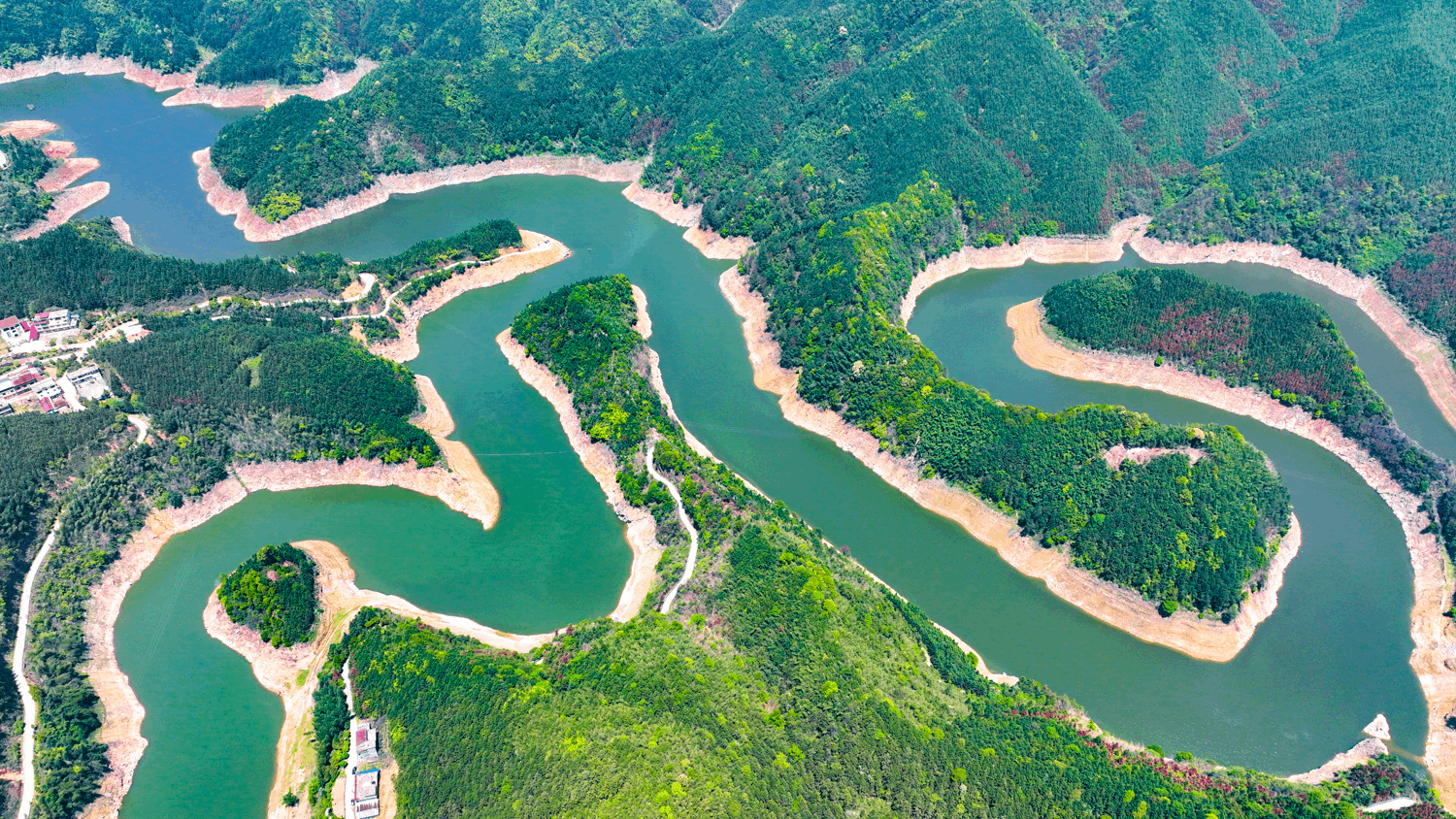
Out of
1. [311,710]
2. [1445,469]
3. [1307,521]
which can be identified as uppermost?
[1445,469]

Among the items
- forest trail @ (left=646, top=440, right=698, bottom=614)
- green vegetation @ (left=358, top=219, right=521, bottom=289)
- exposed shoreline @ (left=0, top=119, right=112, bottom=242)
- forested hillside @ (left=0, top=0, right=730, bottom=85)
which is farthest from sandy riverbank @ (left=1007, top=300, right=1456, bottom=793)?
exposed shoreline @ (left=0, top=119, right=112, bottom=242)

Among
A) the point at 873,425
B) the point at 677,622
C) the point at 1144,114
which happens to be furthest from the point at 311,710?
the point at 1144,114

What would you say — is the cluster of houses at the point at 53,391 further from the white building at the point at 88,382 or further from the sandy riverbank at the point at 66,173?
the sandy riverbank at the point at 66,173

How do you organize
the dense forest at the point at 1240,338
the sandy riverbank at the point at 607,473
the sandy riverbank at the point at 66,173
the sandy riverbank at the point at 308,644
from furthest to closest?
the sandy riverbank at the point at 66,173 → the dense forest at the point at 1240,338 → the sandy riverbank at the point at 607,473 → the sandy riverbank at the point at 308,644

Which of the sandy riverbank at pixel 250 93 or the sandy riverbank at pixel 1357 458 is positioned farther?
the sandy riverbank at pixel 250 93

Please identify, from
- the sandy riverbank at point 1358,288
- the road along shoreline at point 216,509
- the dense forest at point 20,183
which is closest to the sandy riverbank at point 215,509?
the road along shoreline at point 216,509

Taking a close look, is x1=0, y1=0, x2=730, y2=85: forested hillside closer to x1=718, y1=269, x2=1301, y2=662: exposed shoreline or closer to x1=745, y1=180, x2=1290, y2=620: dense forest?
x1=745, y1=180, x2=1290, y2=620: dense forest

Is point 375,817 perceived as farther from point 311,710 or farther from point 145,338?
point 145,338
